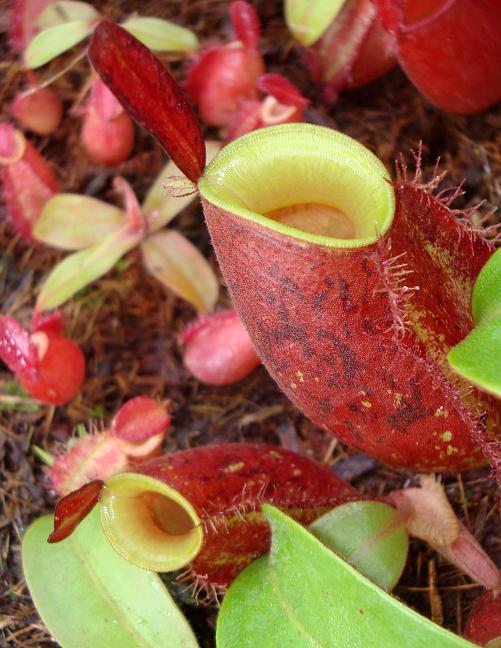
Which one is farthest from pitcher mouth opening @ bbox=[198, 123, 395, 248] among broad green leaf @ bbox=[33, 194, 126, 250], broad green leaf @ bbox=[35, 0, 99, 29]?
broad green leaf @ bbox=[35, 0, 99, 29]

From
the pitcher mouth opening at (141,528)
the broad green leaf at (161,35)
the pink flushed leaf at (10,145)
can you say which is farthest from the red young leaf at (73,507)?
the broad green leaf at (161,35)

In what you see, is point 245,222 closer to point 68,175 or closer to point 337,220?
point 337,220

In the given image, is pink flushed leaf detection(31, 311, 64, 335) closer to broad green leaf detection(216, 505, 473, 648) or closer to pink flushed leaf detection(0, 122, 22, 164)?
pink flushed leaf detection(0, 122, 22, 164)

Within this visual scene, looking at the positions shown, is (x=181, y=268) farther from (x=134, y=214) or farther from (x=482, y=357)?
(x=482, y=357)

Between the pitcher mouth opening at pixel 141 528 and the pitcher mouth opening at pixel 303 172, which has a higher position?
the pitcher mouth opening at pixel 303 172

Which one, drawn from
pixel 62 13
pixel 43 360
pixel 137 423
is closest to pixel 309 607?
pixel 137 423

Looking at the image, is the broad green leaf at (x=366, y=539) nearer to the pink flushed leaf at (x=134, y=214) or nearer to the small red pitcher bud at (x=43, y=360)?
the small red pitcher bud at (x=43, y=360)

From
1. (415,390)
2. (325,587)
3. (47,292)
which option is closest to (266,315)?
(415,390)
